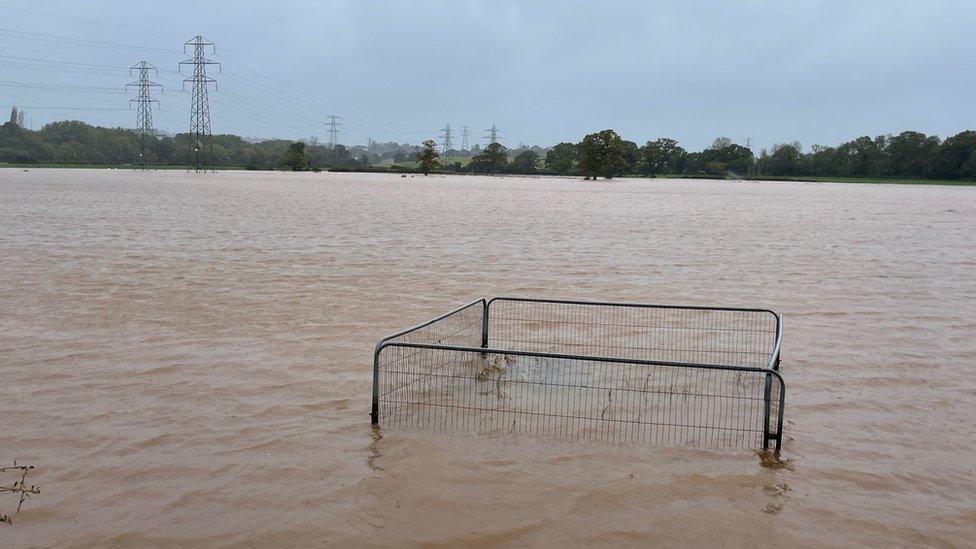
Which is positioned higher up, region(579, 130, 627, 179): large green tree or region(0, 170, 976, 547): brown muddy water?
region(579, 130, 627, 179): large green tree

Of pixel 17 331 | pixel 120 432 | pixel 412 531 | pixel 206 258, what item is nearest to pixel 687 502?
pixel 412 531

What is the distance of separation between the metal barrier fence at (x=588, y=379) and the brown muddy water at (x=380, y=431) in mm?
409

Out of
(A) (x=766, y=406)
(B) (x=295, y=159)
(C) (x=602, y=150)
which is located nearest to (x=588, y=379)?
(A) (x=766, y=406)

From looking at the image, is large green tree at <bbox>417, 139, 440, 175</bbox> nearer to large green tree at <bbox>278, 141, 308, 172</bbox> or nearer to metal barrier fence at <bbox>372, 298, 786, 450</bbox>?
large green tree at <bbox>278, 141, 308, 172</bbox>

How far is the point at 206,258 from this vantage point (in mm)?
21953

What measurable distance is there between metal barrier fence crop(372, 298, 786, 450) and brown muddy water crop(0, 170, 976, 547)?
409 mm

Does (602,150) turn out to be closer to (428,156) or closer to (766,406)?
(428,156)

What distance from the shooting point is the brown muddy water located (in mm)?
6582

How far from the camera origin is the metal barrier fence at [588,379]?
8492 millimetres

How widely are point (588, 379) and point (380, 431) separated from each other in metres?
3.08

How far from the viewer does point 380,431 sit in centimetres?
852

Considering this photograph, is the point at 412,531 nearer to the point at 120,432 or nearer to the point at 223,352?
the point at 120,432

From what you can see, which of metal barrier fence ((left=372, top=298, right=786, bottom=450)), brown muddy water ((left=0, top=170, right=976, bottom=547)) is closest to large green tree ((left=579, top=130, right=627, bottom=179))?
brown muddy water ((left=0, top=170, right=976, bottom=547))

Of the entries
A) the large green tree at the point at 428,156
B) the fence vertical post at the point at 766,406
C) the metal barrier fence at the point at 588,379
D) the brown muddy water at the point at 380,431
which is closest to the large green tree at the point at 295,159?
the large green tree at the point at 428,156
